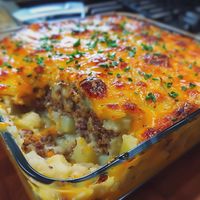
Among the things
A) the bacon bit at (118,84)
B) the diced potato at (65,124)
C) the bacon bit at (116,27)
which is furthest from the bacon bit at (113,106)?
the bacon bit at (116,27)

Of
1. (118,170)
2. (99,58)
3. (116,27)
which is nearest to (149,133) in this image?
(118,170)

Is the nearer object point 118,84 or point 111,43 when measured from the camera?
point 118,84

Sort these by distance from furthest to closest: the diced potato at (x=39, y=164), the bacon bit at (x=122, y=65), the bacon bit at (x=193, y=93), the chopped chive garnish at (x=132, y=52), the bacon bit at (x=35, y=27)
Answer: the bacon bit at (x=35, y=27)
the chopped chive garnish at (x=132, y=52)
the bacon bit at (x=122, y=65)
the bacon bit at (x=193, y=93)
the diced potato at (x=39, y=164)

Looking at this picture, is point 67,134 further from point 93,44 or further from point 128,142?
point 93,44

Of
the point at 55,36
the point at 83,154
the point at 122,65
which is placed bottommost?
the point at 83,154

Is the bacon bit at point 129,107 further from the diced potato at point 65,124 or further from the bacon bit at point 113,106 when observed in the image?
the diced potato at point 65,124

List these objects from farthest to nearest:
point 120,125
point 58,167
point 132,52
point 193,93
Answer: point 132,52 < point 193,93 < point 120,125 < point 58,167

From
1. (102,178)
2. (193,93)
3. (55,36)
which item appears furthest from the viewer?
(55,36)

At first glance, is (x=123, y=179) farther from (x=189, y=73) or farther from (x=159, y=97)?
(x=189, y=73)
